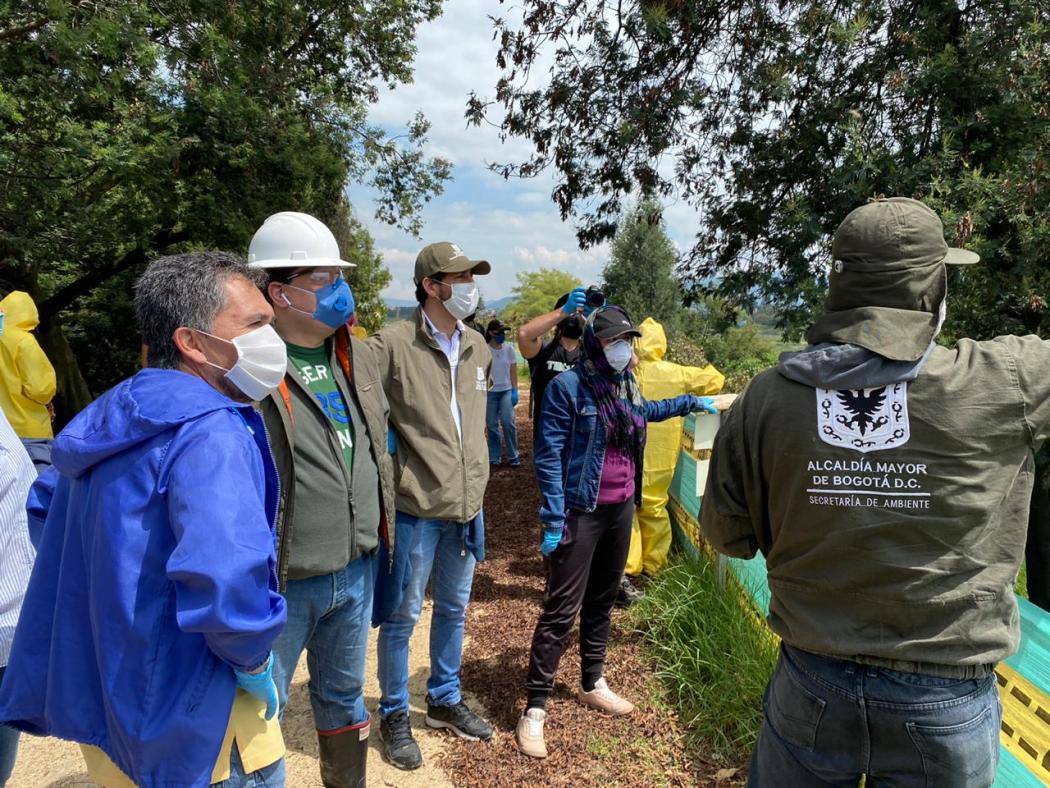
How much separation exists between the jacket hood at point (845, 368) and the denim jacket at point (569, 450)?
5.07ft

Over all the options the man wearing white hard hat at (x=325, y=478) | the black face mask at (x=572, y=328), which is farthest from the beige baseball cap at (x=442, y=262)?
the black face mask at (x=572, y=328)

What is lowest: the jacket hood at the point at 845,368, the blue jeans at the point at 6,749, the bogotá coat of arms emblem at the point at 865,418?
the blue jeans at the point at 6,749

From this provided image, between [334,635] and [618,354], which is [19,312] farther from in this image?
[618,354]

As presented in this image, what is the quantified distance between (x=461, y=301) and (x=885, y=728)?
228 cm

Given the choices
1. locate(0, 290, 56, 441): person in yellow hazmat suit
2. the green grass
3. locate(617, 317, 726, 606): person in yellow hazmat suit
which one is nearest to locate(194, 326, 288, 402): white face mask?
the green grass

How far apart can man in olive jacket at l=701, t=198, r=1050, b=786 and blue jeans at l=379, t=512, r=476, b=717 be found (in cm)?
177

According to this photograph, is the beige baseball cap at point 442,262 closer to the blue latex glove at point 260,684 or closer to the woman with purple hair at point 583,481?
the woman with purple hair at point 583,481

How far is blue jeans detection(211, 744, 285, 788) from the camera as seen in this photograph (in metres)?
1.56

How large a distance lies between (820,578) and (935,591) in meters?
0.23

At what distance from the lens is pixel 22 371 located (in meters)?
4.81

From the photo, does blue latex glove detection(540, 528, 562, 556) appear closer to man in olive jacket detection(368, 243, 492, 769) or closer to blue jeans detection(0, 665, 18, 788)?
man in olive jacket detection(368, 243, 492, 769)

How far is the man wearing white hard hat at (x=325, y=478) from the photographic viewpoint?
2250 mm

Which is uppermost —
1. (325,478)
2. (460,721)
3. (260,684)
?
(325,478)

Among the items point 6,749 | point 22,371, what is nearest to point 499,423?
point 22,371
